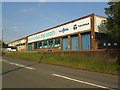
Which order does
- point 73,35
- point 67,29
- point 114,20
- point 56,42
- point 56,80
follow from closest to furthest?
point 56,80 < point 114,20 < point 73,35 < point 67,29 < point 56,42

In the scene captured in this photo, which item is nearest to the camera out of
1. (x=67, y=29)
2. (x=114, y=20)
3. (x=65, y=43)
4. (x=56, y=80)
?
(x=56, y=80)

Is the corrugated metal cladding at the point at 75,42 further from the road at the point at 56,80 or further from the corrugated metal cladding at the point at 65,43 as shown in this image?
the road at the point at 56,80

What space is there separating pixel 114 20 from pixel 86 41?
423 inches

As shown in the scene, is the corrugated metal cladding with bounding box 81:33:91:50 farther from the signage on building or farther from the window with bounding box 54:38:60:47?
the window with bounding box 54:38:60:47

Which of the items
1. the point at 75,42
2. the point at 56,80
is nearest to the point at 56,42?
the point at 75,42

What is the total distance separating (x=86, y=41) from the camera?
2606 cm

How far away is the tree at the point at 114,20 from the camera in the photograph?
46.0 feet

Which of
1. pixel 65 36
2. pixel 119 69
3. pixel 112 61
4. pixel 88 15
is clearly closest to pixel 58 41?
pixel 65 36

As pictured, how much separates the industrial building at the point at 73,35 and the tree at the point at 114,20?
749cm

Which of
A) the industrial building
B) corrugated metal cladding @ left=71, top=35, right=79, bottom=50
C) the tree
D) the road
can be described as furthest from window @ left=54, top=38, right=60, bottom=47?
the road

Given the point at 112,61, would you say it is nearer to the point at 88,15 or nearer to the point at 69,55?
the point at 69,55

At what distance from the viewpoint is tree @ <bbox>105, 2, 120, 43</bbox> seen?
46.0 ft

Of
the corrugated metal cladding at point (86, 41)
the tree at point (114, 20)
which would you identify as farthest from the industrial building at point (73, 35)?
the tree at point (114, 20)

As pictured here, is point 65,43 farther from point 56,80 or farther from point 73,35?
point 56,80
